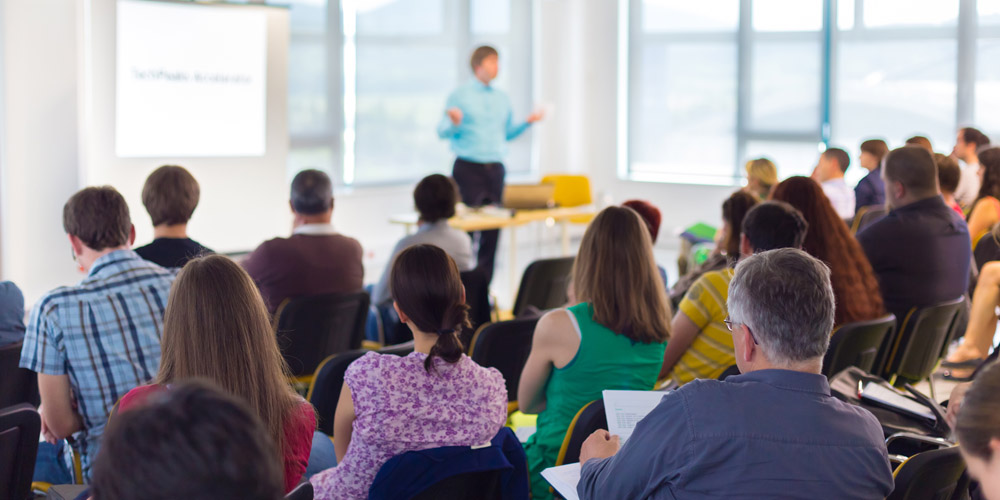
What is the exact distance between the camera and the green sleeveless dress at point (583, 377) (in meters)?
2.67

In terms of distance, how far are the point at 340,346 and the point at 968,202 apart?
448 centimetres

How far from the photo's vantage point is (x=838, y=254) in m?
3.36

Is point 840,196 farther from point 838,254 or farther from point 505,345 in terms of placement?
point 505,345

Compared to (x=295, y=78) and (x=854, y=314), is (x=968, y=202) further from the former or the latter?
(x=295, y=78)

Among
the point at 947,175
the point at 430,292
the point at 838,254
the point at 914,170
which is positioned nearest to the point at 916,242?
the point at 914,170

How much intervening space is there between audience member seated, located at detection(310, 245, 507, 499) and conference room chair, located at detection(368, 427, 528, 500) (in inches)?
4.5

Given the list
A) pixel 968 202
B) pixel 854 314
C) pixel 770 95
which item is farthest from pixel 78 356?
pixel 770 95

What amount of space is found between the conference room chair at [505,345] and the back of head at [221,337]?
4.44 ft

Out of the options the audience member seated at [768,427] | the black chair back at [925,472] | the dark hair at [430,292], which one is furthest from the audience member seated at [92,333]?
the black chair back at [925,472]

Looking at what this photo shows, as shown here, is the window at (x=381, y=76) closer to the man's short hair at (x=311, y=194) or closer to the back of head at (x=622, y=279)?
the man's short hair at (x=311, y=194)

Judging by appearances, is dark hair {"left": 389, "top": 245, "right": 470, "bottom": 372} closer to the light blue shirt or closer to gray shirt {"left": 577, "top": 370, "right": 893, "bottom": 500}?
gray shirt {"left": 577, "top": 370, "right": 893, "bottom": 500}

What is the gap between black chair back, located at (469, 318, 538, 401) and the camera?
317cm

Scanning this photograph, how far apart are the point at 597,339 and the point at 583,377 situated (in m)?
0.11

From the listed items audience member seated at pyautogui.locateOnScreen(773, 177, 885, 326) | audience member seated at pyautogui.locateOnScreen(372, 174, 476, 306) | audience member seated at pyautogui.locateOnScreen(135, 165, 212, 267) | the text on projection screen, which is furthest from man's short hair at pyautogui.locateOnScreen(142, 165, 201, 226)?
the text on projection screen
